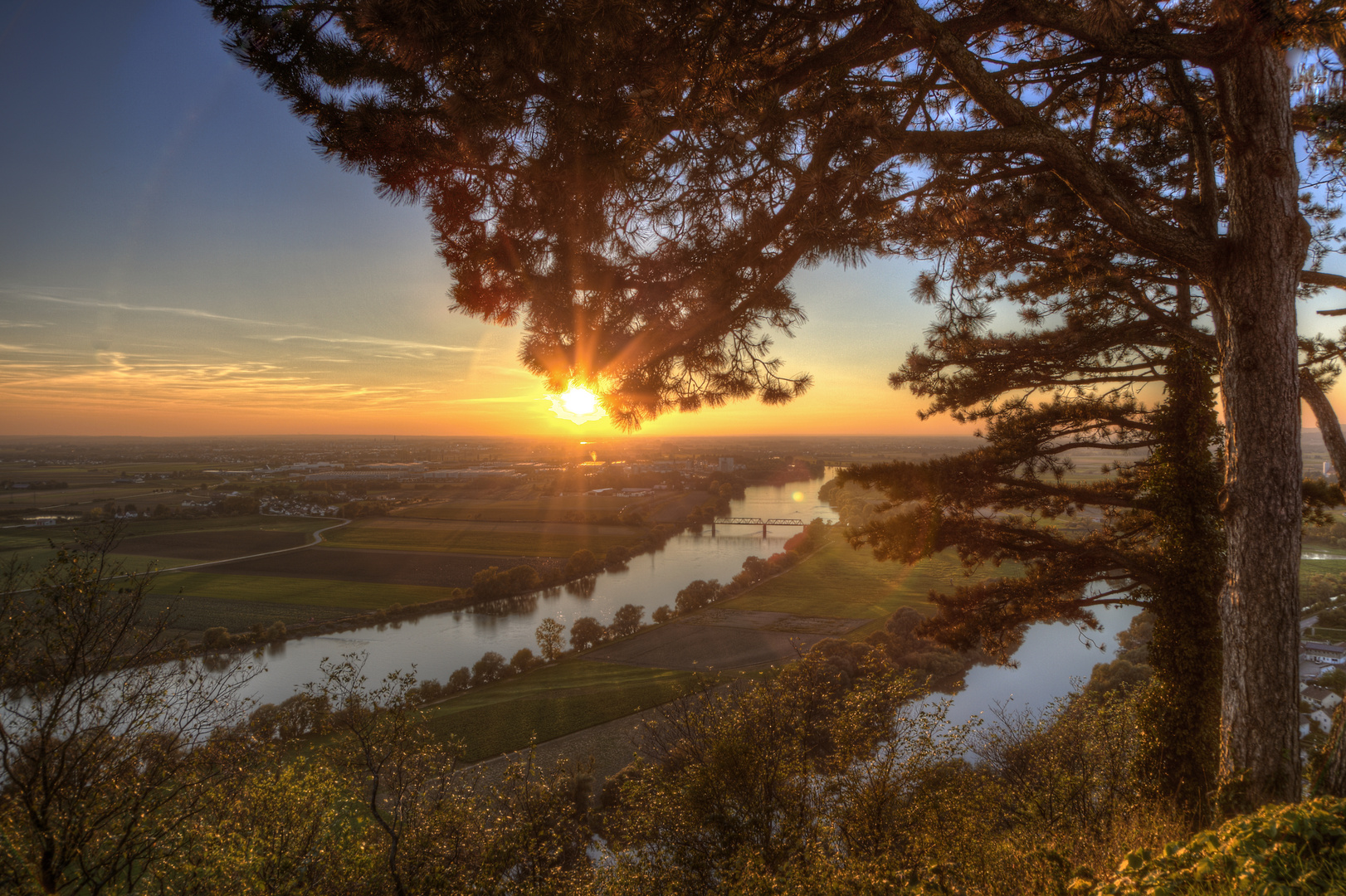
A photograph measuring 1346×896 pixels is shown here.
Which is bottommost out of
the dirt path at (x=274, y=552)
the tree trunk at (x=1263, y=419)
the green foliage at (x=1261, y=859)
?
the dirt path at (x=274, y=552)

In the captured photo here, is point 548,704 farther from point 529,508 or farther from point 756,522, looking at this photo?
point 529,508

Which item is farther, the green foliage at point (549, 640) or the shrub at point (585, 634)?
the shrub at point (585, 634)

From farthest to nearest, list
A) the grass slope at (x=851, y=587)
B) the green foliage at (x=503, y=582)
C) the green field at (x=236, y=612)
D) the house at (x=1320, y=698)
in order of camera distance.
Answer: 1. the green foliage at (x=503, y=582)
2. the grass slope at (x=851, y=587)
3. the green field at (x=236, y=612)
4. the house at (x=1320, y=698)

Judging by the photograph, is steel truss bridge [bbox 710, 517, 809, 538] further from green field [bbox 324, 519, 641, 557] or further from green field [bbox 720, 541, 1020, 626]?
green field [bbox 720, 541, 1020, 626]

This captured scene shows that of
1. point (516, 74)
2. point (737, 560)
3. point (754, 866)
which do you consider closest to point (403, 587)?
point (737, 560)

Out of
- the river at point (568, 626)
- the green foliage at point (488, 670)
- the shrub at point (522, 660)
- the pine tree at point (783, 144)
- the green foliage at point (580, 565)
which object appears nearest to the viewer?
the pine tree at point (783, 144)

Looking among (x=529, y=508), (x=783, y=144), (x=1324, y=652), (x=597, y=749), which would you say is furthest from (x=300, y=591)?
(x=1324, y=652)

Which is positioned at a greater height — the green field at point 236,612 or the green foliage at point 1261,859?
the green foliage at point 1261,859

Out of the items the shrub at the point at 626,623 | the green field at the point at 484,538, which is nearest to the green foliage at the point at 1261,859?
the shrub at the point at 626,623

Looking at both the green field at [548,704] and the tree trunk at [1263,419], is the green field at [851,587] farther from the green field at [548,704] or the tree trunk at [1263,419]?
the tree trunk at [1263,419]
